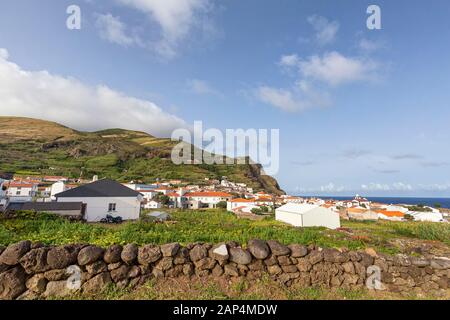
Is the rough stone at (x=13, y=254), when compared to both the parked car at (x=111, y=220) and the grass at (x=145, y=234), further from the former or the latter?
the parked car at (x=111, y=220)

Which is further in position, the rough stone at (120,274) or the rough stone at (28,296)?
the rough stone at (120,274)

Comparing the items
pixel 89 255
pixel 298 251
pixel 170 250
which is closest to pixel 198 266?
pixel 170 250

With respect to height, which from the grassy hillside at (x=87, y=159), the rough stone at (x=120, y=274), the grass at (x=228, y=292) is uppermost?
the grassy hillside at (x=87, y=159)

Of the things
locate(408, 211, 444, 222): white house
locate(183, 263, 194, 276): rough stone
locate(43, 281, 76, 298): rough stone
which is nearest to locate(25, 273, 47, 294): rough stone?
locate(43, 281, 76, 298): rough stone

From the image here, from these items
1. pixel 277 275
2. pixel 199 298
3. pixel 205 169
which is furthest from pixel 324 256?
pixel 205 169

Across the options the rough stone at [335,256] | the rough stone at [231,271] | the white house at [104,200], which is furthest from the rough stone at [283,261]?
the white house at [104,200]

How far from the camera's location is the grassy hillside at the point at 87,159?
11481 centimetres

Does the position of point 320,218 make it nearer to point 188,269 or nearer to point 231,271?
point 231,271

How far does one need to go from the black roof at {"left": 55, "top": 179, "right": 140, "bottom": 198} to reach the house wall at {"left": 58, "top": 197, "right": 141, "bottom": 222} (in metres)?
0.43

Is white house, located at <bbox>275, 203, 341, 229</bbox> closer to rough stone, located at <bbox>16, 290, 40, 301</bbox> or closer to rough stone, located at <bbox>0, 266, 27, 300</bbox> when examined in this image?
rough stone, located at <bbox>16, 290, 40, 301</bbox>

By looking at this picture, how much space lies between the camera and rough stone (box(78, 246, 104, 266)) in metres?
5.32

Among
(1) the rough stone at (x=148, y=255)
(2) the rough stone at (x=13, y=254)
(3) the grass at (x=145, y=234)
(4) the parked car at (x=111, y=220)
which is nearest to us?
(2) the rough stone at (x=13, y=254)

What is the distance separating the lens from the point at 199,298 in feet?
16.9
